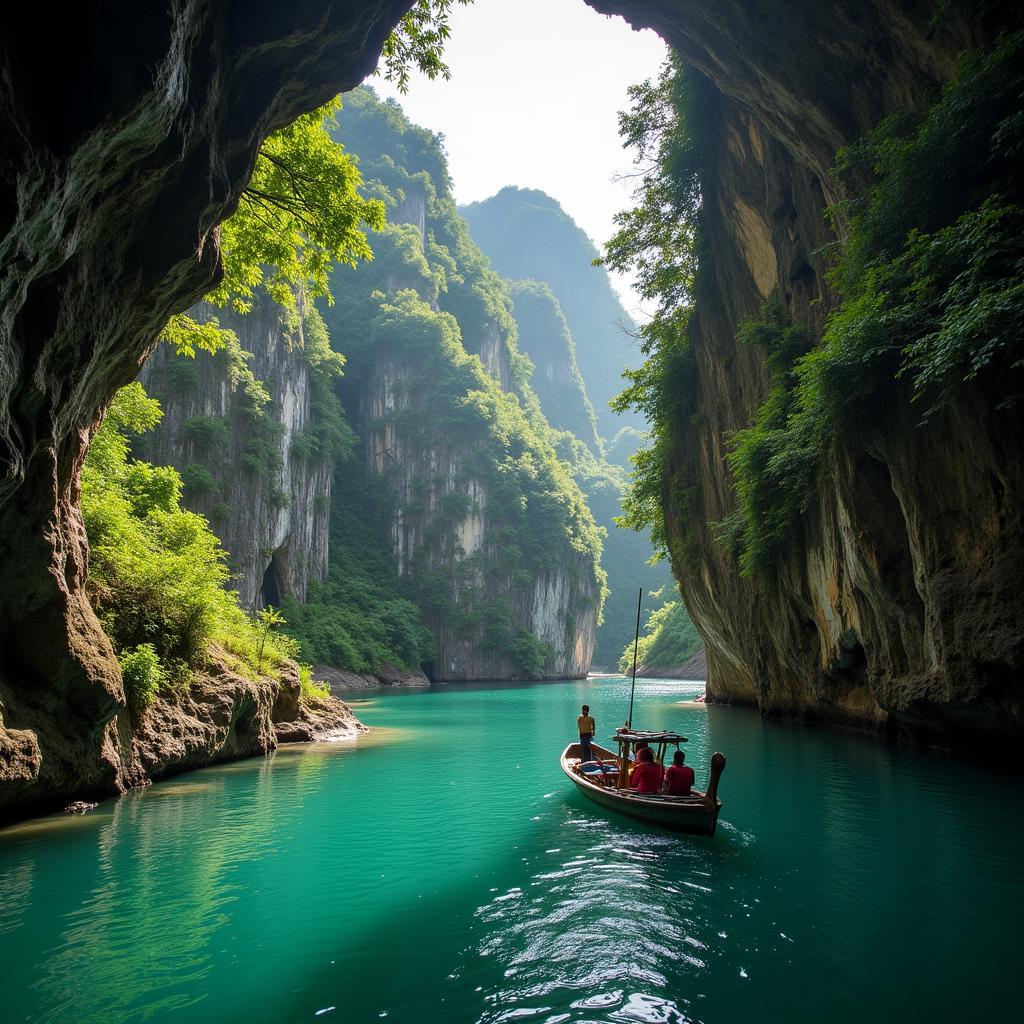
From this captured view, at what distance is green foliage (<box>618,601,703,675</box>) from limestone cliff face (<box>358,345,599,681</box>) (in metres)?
7.44

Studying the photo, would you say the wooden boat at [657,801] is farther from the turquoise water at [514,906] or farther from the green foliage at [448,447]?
the green foliage at [448,447]

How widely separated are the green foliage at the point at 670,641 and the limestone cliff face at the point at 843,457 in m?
41.2

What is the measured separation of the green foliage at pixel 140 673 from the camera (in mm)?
10352

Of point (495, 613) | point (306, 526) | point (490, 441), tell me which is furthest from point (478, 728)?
point (490, 441)

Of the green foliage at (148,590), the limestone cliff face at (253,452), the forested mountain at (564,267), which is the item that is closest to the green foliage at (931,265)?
the green foliage at (148,590)

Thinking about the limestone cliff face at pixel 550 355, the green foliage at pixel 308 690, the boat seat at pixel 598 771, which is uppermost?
the limestone cliff face at pixel 550 355

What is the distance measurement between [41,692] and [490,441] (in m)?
56.2

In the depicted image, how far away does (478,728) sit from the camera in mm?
21141

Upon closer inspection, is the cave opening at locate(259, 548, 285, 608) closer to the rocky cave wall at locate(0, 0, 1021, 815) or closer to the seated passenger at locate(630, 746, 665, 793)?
the rocky cave wall at locate(0, 0, 1021, 815)

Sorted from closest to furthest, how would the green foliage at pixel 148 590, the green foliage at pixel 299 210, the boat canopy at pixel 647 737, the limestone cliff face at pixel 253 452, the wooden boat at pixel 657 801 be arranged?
the wooden boat at pixel 657 801 < the boat canopy at pixel 647 737 < the green foliage at pixel 299 210 < the green foliage at pixel 148 590 < the limestone cliff face at pixel 253 452

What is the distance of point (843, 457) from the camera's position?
12.4 meters

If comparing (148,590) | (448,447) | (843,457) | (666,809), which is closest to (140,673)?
(148,590)

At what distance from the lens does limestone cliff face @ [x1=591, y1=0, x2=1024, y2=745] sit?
9.78 m

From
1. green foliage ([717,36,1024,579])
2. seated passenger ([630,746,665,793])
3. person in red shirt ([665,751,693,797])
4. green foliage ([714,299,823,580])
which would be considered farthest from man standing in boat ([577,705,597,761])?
green foliage ([717,36,1024,579])
